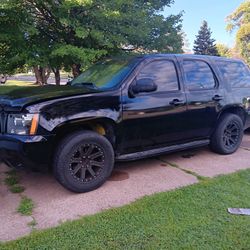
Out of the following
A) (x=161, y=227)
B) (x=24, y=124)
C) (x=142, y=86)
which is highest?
(x=142, y=86)

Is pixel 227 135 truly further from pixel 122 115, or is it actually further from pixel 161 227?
pixel 161 227

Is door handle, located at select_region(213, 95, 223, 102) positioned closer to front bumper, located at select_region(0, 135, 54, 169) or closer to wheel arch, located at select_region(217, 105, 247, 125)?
wheel arch, located at select_region(217, 105, 247, 125)

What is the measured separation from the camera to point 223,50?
41.1 meters

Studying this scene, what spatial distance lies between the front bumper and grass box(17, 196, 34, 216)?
405mm

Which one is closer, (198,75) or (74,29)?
(198,75)

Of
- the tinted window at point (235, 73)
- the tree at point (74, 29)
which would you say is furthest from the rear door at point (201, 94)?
the tree at point (74, 29)

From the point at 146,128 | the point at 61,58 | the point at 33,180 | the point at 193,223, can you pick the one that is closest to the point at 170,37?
the point at 61,58

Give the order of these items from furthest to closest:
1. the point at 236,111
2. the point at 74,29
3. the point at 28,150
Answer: the point at 74,29, the point at 236,111, the point at 28,150

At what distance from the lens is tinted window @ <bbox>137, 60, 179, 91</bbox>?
456 centimetres

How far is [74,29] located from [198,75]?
14.9 feet

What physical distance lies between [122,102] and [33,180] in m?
1.65

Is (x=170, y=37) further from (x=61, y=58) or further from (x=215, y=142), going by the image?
(x=215, y=142)

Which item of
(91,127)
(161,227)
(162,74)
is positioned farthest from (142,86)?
(161,227)

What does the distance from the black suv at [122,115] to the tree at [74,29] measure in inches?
138
